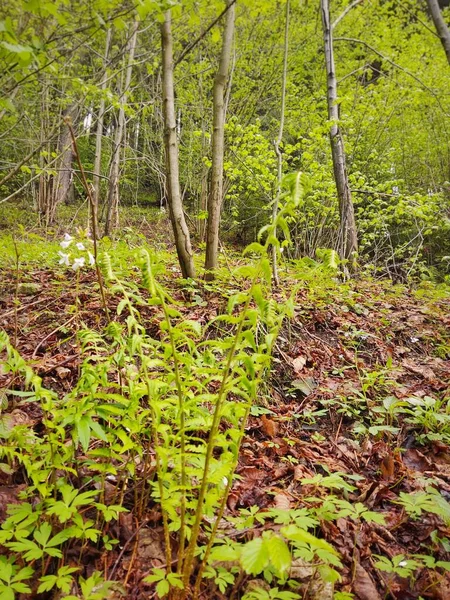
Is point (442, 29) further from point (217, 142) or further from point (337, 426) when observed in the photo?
point (337, 426)

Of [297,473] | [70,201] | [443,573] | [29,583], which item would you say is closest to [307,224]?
[297,473]

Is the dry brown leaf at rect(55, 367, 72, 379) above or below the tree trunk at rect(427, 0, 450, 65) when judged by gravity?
below

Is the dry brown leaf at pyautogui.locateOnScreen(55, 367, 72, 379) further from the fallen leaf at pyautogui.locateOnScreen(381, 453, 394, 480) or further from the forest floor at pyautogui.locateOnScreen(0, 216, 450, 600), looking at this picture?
the fallen leaf at pyautogui.locateOnScreen(381, 453, 394, 480)

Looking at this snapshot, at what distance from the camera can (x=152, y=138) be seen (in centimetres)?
960

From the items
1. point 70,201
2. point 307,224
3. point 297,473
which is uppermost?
point 70,201

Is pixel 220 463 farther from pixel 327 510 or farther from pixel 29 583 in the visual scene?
pixel 29 583

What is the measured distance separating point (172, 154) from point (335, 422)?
276 centimetres

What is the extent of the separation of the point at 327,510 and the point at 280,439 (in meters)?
0.71

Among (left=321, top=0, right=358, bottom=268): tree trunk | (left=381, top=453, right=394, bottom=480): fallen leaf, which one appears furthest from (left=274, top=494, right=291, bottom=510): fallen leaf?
(left=321, top=0, right=358, bottom=268): tree trunk

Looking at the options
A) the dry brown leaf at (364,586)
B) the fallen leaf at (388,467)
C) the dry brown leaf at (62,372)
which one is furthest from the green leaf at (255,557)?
the dry brown leaf at (62,372)

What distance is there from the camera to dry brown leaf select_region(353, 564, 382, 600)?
4.98ft

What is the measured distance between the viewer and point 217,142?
3674 mm

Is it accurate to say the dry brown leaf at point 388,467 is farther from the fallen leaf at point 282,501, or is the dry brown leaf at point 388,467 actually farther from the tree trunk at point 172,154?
the tree trunk at point 172,154

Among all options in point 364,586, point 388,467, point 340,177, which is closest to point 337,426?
point 388,467
